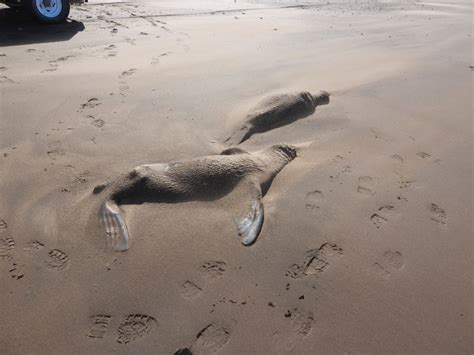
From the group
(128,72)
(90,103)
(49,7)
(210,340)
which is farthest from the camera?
(49,7)

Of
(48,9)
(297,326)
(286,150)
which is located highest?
(48,9)

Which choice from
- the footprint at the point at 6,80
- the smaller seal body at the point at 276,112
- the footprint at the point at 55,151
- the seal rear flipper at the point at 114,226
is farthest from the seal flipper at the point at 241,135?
the footprint at the point at 6,80

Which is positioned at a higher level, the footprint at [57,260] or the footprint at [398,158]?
the footprint at [398,158]

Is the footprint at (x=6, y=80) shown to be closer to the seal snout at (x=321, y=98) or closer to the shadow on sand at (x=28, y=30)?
the shadow on sand at (x=28, y=30)

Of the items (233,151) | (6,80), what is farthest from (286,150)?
(6,80)

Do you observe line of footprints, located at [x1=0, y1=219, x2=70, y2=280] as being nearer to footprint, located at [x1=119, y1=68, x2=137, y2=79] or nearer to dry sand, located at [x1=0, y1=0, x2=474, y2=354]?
A: dry sand, located at [x1=0, y1=0, x2=474, y2=354]

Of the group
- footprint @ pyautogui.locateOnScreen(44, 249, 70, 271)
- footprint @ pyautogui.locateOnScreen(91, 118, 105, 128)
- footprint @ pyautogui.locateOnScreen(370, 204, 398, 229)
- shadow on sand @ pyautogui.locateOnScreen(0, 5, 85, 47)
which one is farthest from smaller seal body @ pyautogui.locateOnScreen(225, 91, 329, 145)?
shadow on sand @ pyautogui.locateOnScreen(0, 5, 85, 47)

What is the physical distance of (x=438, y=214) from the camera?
234cm

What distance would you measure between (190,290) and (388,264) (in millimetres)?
999

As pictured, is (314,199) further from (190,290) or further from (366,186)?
(190,290)

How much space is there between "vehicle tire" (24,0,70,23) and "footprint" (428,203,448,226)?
5.40m

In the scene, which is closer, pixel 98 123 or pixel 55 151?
pixel 55 151

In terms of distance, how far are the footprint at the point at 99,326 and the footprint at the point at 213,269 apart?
18.5 inches

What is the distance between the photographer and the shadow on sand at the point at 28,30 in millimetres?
4891
